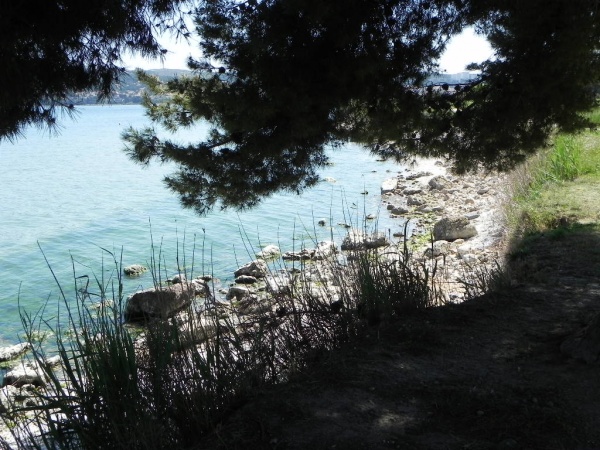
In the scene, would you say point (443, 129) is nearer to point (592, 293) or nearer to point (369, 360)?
point (592, 293)

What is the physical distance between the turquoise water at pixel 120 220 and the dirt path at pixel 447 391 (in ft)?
6.08

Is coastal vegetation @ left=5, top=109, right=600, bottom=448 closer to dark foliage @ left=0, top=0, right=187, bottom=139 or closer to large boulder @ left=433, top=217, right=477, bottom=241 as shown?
dark foliage @ left=0, top=0, right=187, bottom=139

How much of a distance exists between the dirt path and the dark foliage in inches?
89.5

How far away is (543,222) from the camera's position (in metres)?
8.95

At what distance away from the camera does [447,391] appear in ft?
12.2

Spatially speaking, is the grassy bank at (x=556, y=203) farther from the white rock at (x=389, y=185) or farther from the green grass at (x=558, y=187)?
the white rock at (x=389, y=185)

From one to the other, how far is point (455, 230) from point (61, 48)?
982 cm

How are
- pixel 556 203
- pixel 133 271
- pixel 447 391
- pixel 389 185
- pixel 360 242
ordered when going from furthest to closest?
pixel 389 185 < pixel 133 271 < pixel 556 203 < pixel 360 242 < pixel 447 391

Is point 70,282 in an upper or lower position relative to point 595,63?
lower

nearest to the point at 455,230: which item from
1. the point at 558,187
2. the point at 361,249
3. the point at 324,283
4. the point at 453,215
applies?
the point at 558,187

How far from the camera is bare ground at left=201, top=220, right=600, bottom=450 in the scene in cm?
327

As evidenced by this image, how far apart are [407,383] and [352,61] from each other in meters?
2.22

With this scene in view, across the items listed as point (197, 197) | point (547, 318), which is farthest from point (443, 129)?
point (197, 197)

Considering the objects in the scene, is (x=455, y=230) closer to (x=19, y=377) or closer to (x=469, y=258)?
(x=469, y=258)
